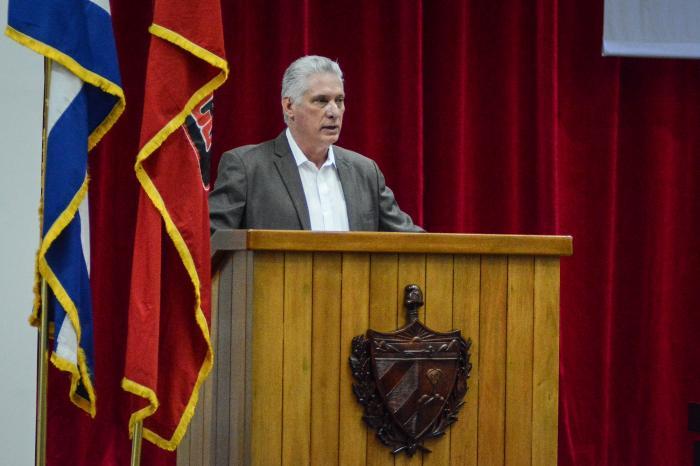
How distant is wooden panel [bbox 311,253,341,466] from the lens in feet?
8.05

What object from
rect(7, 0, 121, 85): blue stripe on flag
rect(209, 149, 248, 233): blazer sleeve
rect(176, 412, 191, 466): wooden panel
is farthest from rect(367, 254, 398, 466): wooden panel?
rect(176, 412, 191, 466): wooden panel

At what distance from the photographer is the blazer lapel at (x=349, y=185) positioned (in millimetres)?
3465

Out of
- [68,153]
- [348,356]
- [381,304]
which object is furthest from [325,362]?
[68,153]

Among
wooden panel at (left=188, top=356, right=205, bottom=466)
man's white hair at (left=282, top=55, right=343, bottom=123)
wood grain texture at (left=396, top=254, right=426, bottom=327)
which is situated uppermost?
man's white hair at (left=282, top=55, right=343, bottom=123)

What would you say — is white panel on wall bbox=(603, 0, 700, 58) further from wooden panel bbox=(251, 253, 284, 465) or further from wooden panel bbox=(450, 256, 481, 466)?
wooden panel bbox=(251, 253, 284, 465)

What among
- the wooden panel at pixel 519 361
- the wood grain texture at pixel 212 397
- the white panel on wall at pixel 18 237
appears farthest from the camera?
the white panel on wall at pixel 18 237

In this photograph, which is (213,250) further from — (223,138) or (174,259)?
(223,138)

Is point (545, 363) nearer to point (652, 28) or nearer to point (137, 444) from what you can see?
point (137, 444)

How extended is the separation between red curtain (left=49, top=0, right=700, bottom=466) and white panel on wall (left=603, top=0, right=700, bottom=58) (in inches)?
6.5

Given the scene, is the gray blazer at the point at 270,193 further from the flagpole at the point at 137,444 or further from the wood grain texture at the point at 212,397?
the flagpole at the point at 137,444

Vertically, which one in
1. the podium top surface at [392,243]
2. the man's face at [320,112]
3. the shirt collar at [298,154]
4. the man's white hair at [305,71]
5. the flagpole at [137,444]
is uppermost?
the man's white hair at [305,71]

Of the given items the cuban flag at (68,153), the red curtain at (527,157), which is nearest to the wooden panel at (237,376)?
the cuban flag at (68,153)

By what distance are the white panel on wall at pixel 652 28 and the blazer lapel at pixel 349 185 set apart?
180cm

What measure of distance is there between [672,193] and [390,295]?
2.95m
